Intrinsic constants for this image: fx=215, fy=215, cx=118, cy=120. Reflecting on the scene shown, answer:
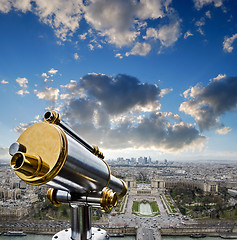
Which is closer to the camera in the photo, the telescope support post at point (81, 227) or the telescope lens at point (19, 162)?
the telescope lens at point (19, 162)

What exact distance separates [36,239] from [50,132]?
10.2m

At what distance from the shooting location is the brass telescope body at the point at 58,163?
43cm

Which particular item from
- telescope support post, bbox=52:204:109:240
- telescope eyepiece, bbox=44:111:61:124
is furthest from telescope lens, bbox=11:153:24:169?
telescope support post, bbox=52:204:109:240

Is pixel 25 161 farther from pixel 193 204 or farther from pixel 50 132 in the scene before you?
pixel 193 204

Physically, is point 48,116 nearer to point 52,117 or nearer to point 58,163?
point 52,117

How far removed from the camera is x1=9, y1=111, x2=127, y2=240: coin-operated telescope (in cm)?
A: 44

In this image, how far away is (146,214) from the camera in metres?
11.7

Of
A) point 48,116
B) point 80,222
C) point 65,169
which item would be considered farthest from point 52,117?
point 80,222

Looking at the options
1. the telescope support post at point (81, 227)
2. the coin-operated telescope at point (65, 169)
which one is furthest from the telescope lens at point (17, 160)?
the telescope support post at point (81, 227)

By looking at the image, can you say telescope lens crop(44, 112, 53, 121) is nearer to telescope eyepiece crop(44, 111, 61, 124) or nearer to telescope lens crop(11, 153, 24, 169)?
telescope eyepiece crop(44, 111, 61, 124)

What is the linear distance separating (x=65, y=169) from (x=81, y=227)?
0.81 ft

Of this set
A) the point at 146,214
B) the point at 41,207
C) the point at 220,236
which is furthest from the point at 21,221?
the point at 220,236

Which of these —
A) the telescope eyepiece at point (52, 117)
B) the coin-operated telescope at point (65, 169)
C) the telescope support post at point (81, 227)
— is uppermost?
the telescope eyepiece at point (52, 117)

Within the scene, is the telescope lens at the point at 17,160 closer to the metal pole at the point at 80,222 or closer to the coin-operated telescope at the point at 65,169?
the coin-operated telescope at the point at 65,169
